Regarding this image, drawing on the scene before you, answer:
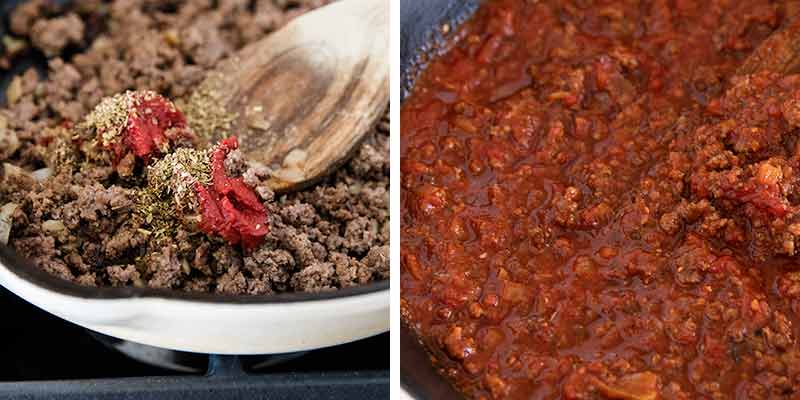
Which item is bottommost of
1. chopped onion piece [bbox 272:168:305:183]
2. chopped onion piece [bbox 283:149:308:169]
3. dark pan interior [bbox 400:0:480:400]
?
chopped onion piece [bbox 272:168:305:183]

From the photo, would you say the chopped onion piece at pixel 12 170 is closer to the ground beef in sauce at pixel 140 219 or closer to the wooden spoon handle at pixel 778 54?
the ground beef in sauce at pixel 140 219

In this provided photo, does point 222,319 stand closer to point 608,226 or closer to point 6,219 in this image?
point 6,219

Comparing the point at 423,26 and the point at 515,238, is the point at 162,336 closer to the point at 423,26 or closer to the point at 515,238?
the point at 515,238

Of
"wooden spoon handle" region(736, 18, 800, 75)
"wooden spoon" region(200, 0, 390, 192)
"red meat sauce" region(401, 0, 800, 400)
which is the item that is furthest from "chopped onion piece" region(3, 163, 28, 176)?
"wooden spoon handle" region(736, 18, 800, 75)

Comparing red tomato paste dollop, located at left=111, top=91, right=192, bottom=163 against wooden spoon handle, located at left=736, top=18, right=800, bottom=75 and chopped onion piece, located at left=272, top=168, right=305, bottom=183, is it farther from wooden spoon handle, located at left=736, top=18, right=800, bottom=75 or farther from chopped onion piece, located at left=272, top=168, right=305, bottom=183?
wooden spoon handle, located at left=736, top=18, right=800, bottom=75

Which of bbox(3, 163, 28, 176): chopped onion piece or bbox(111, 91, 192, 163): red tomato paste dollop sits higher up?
bbox(111, 91, 192, 163): red tomato paste dollop

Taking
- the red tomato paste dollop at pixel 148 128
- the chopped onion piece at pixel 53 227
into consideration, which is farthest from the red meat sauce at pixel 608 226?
the chopped onion piece at pixel 53 227
